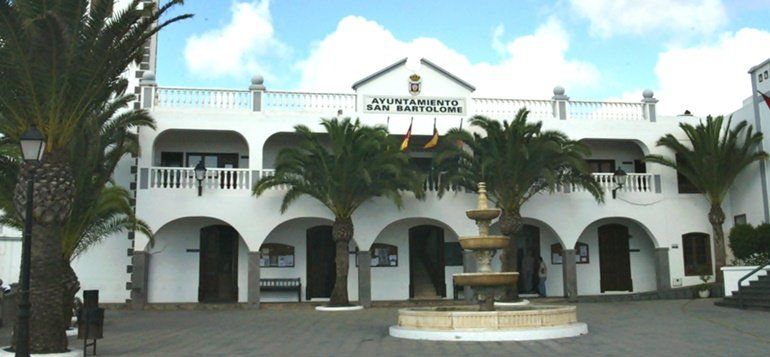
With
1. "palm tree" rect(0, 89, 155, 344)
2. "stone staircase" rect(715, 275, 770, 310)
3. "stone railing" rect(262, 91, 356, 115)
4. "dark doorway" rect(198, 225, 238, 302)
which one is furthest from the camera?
"dark doorway" rect(198, 225, 238, 302)

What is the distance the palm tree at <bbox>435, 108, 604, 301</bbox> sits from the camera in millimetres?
21828

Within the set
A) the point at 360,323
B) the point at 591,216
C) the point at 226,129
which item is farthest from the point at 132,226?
the point at 591,216

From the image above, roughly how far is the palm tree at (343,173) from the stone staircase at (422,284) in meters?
3.95

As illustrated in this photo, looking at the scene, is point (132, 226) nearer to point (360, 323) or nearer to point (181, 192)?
point (181, 192)

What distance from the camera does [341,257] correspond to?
22.5m

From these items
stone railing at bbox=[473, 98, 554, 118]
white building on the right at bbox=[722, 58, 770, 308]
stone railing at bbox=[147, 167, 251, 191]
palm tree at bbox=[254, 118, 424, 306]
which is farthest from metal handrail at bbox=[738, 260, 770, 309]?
stone railing at bbox=[147, 167, 251, 191]

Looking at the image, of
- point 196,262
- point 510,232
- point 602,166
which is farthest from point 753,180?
point 196,262

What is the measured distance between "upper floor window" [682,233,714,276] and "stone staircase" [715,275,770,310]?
5129 mm

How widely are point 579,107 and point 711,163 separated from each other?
4.56 m

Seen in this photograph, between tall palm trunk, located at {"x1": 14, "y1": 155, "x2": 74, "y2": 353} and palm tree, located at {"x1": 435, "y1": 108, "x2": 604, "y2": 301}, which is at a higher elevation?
palm tree, located at {"x1": 435, "y1": 108, "x2": 604, "y2": 301}

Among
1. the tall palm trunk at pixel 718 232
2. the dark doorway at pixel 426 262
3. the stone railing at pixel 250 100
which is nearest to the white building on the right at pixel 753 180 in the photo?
the tall palm trunk at pixel 718 232

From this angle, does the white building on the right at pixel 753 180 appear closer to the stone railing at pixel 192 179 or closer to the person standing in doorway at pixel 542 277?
the person standing in doorway at pixel 542 277

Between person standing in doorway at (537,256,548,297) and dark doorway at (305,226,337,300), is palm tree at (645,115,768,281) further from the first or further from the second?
dark doorway at (305,226,337,300)

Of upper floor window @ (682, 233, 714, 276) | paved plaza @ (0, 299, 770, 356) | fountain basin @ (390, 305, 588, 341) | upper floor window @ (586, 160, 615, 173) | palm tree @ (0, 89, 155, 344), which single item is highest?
upper floor window @ (586, 160, 615, 173)
